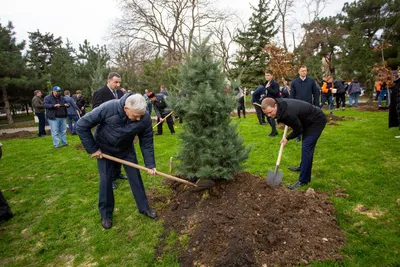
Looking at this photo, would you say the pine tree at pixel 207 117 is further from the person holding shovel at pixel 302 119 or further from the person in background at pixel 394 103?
the person in background at pixel 394 103

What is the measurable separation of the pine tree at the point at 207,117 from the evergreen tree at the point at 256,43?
1984 cm

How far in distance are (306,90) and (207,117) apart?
431 cm

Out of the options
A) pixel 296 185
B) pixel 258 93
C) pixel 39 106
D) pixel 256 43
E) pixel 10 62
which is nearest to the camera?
pixel 296 185

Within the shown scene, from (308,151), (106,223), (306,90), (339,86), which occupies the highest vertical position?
(339,86)

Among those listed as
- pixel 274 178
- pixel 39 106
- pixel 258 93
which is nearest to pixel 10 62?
pixel 39 106

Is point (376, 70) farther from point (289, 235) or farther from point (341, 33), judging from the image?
point (341, 33)

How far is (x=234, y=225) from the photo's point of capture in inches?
128

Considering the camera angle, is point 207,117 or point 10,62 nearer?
point 207,117

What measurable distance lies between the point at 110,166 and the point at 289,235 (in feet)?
9.55

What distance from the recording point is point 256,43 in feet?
77.7

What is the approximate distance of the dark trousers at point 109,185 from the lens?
12.7 ft

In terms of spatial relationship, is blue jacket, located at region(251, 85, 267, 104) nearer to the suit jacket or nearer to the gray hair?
the suit jacket

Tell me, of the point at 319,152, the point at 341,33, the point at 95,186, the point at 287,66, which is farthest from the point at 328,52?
the point at 95,186

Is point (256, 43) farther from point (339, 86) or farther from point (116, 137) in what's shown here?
point (116, 137)
